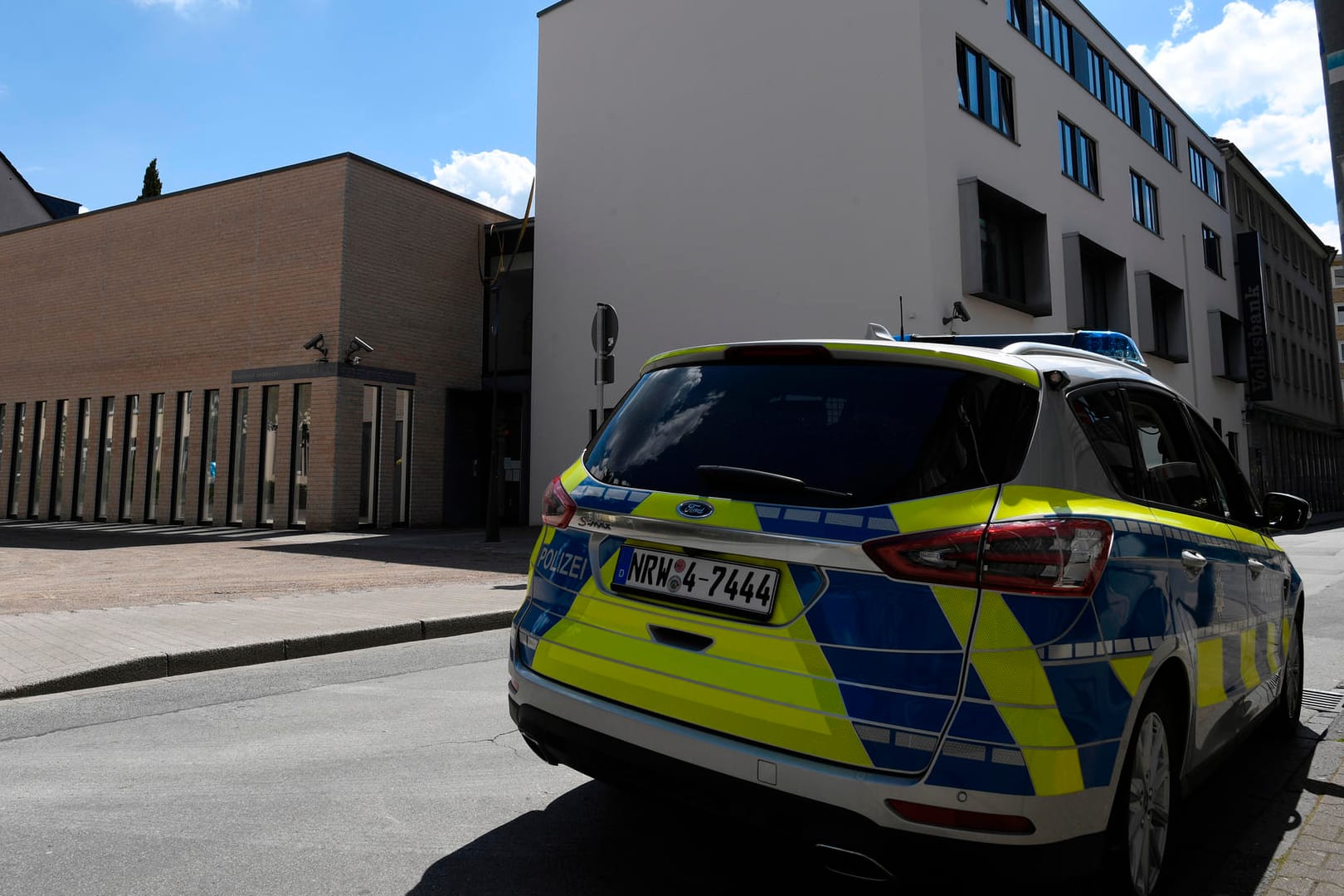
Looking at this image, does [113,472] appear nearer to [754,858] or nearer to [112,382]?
[112,382]

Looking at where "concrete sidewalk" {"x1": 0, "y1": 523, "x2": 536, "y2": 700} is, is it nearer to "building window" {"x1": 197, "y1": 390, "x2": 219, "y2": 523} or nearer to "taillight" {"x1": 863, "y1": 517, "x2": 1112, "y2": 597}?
"taillight" {"x1": 863, "y1": 517, "x2": 1112, "y2": 597}

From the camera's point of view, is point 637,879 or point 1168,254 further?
point 1168,254

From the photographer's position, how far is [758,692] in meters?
2.37

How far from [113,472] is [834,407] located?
87.2 ft

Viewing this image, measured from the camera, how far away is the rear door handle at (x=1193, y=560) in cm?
279

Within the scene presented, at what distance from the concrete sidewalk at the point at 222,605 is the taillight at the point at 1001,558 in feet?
17.0

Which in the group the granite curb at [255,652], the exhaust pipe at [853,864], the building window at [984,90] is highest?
the building window at [984,90]

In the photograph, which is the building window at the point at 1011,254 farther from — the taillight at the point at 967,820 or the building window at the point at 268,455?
the taillight at the point at 967,820

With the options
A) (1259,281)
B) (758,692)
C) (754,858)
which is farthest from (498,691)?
(1259,281)

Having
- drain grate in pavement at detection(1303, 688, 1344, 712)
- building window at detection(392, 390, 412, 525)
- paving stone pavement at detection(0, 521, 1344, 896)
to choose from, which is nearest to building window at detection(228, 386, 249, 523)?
building window at detection(392, 390, 412, 525)

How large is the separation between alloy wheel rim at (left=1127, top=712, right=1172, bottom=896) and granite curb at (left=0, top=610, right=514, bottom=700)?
18.1ft

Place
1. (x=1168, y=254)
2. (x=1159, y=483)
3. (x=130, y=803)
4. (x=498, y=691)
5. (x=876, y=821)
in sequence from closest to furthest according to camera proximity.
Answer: (x=876, y=821)
(x=1159, y=483)
(x=130, y=803)
(x=498, y=691)
(x=1168, y=254)

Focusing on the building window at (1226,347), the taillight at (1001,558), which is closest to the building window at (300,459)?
the taillight at (1001,558)

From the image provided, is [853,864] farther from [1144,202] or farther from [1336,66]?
[1144,202]
